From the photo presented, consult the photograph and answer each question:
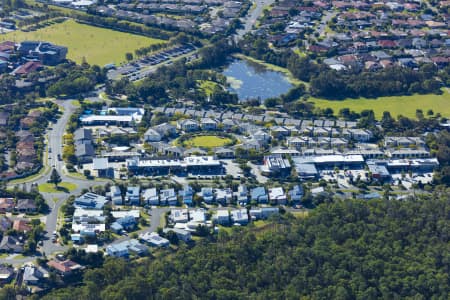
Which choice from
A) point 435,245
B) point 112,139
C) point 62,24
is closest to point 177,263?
point 435,245

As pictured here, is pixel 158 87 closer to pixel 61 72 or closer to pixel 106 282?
pixel 61 72

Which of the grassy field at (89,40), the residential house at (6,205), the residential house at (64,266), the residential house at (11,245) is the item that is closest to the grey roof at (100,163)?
the residential house at (6,205)

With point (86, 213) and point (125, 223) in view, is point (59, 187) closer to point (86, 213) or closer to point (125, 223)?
point (86, 213)

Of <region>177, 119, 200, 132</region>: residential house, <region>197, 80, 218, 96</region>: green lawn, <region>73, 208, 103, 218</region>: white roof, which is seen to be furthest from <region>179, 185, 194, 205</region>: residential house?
<region>197, 80, 218, 96</region>: green lawn

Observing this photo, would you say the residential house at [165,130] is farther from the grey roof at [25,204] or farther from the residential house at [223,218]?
the grey roof at [25,204]

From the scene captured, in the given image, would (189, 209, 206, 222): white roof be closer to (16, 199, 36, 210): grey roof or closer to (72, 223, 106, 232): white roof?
(72, 223, 106, 232): white roof
